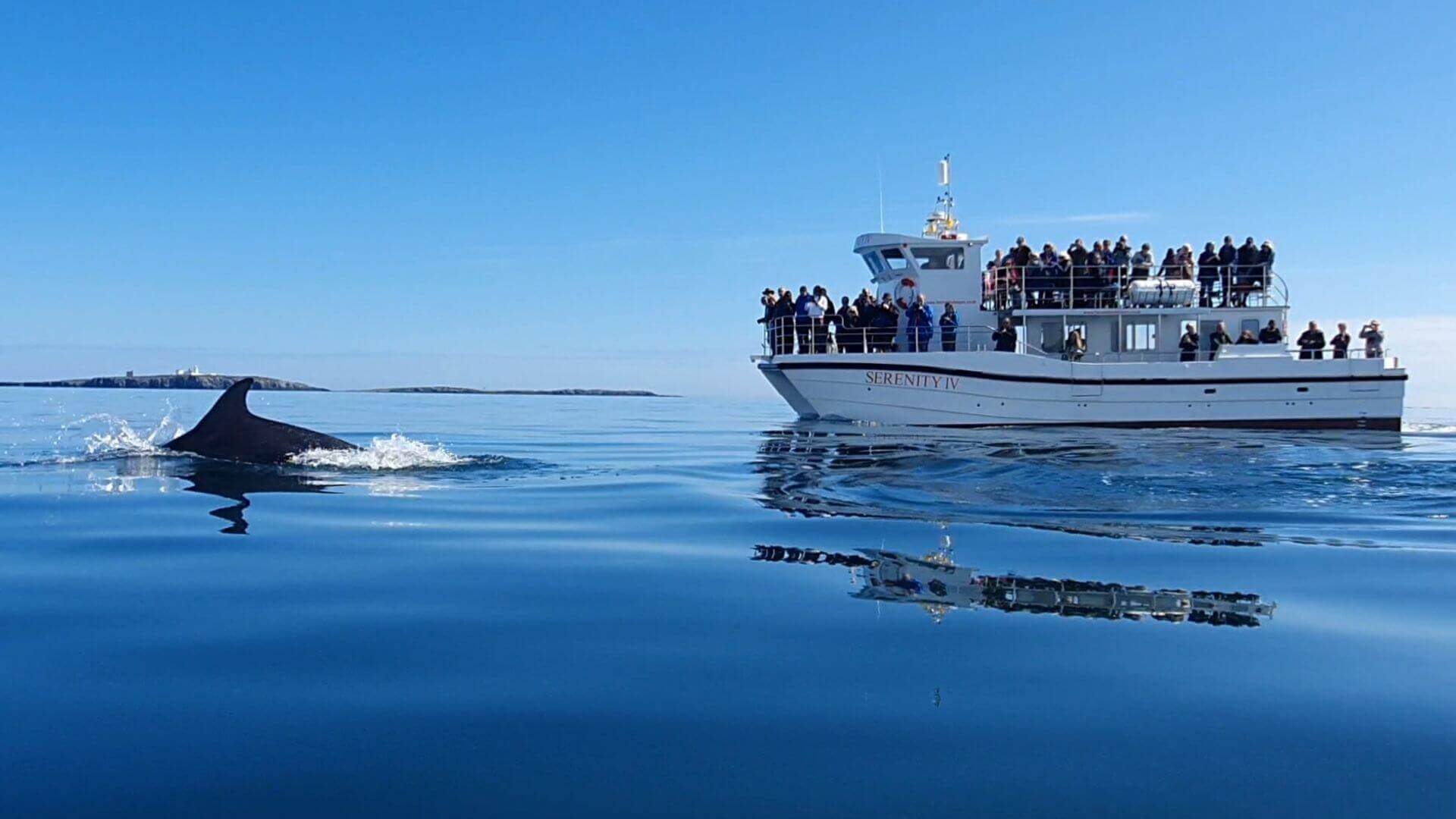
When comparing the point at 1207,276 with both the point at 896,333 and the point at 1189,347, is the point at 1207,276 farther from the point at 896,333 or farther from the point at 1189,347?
the point at 896,333

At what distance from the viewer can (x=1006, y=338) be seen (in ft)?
90.7

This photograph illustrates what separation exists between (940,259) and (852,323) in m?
3.72

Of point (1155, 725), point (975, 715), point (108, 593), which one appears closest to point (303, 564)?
point (108, 593)

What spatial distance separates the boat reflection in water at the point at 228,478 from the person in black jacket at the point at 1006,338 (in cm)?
1947

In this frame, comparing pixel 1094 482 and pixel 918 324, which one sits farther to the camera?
pixel 918 324

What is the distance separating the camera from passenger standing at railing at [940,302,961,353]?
1088 inches

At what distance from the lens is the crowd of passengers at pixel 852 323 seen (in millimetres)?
27562

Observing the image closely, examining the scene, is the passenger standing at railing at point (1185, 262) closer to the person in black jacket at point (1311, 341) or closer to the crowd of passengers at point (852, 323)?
the person in black jacket at point (1311, 341)

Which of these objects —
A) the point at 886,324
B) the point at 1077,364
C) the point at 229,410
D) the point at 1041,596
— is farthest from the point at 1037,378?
the point at 1041,596

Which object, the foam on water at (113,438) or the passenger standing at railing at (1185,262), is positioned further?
the passenger standing at railing at (1185,262)

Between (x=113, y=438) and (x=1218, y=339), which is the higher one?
(x=1218, y=339)

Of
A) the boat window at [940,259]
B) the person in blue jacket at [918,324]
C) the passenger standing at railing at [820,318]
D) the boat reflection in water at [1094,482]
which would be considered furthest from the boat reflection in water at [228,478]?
the boat window at [940,259]

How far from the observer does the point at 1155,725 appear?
3381 millimetres

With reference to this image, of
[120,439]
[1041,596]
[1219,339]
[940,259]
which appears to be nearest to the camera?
[1041,596]
